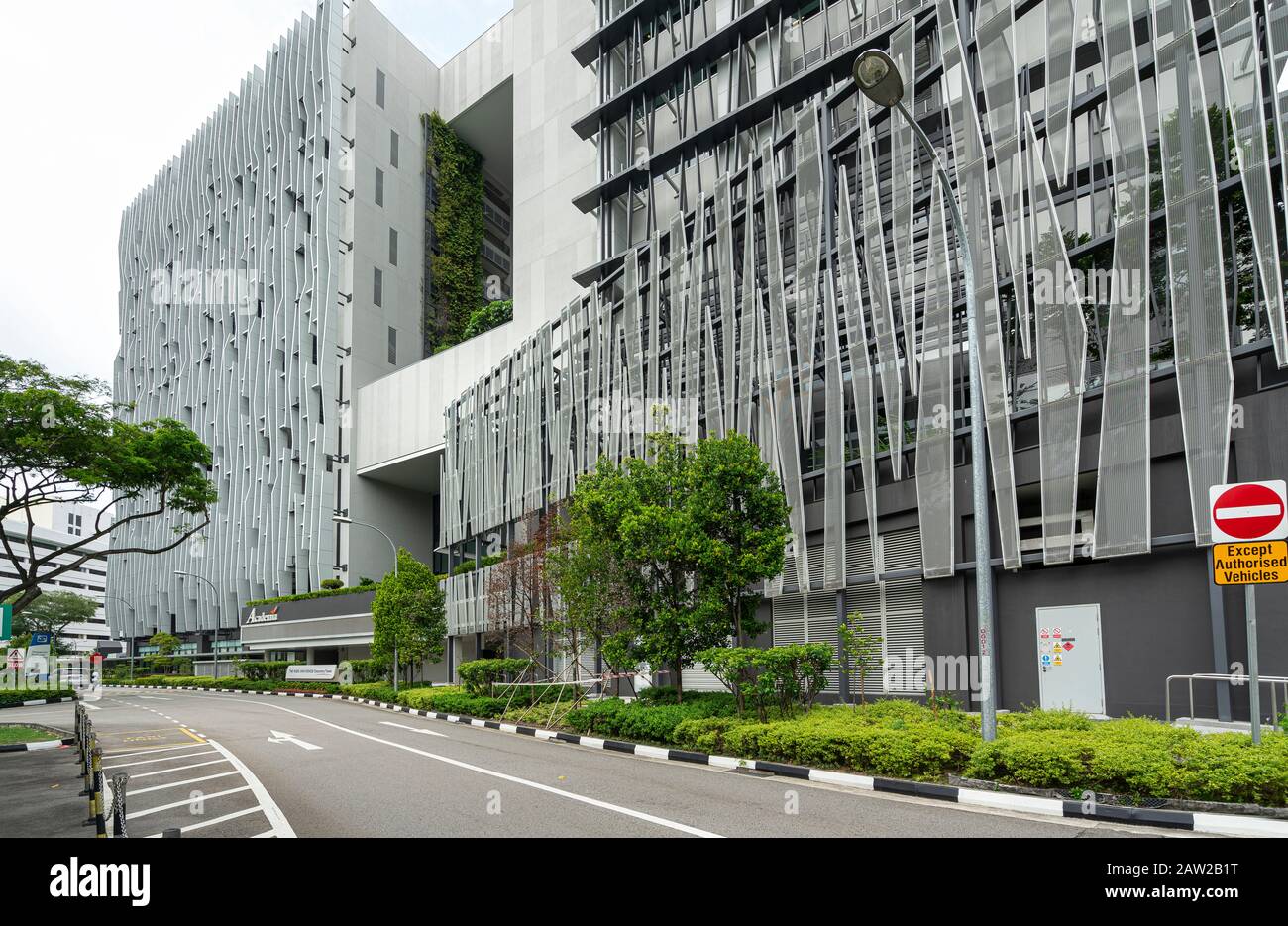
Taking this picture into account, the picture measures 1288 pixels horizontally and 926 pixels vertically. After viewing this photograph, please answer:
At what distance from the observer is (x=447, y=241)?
2426 inches

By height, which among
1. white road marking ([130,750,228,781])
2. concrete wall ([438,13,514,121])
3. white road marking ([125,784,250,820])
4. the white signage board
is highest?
concrete wall ([438,13,514,121])

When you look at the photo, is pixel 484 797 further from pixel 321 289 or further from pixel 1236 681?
pixel 321 289

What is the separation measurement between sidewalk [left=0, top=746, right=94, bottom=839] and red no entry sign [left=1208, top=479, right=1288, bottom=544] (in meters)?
12.0

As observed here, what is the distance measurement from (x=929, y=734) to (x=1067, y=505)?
22.2 ft

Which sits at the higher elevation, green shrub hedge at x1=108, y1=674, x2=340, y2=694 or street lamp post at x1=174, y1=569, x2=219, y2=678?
street lamp post at x1=174, y1=569, x2=219, y2=678

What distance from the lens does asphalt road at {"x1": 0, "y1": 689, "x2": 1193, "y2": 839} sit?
8.05 metres

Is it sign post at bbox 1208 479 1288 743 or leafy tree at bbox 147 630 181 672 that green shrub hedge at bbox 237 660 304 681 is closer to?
leafy tree at bbox 147 630 181 672

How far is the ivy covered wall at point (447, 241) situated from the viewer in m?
61.2

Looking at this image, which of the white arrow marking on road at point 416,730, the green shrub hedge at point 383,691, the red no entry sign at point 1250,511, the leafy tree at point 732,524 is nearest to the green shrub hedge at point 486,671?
the white arrow marking on road at point 416,730

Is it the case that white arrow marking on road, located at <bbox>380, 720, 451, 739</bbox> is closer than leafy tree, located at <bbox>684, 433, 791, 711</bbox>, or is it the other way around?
leafy tree, located at <bbox>684, 433, 791, 711</bbox>

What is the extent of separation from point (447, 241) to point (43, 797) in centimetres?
5445

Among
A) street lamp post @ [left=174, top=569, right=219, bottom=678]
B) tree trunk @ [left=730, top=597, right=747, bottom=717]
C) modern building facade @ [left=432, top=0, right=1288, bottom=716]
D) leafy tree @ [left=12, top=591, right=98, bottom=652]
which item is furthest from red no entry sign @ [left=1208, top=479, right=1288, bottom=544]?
leafy tree @ [left=12, top=591, right=98, bottom=652]
